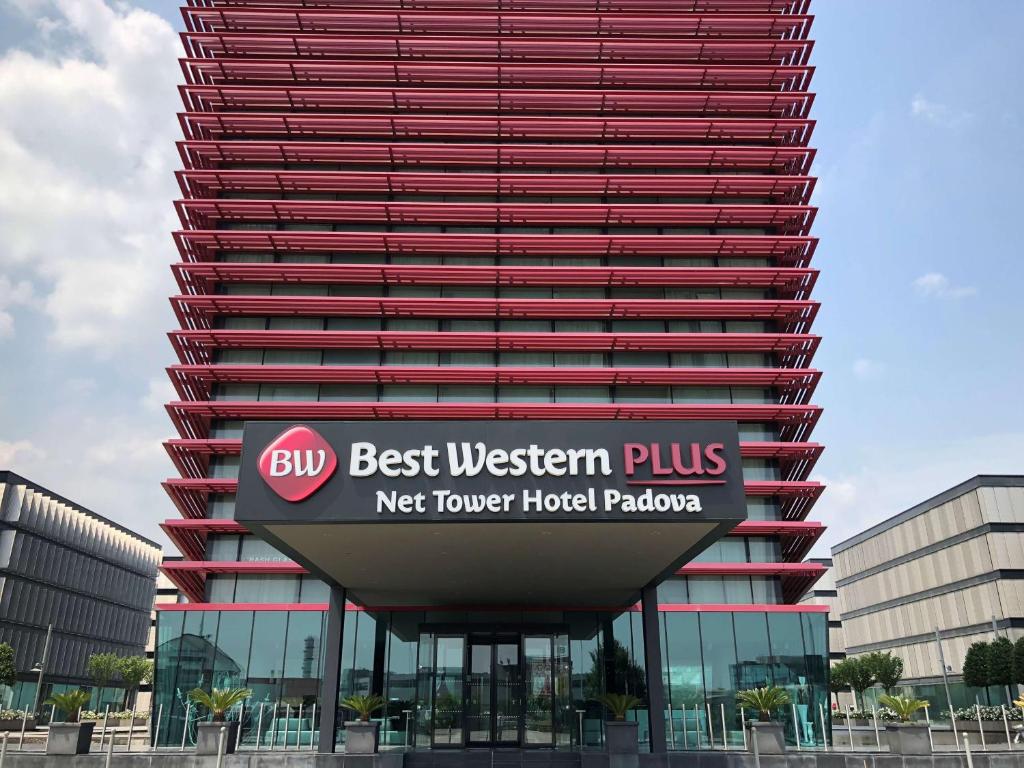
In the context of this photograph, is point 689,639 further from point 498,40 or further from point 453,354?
point 498,40

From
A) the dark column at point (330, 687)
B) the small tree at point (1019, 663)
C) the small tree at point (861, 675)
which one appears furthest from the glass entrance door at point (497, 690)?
the small tree at point (861, 675)

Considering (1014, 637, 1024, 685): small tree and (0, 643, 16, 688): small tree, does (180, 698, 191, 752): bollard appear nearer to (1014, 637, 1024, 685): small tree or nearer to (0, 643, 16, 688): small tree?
(0, 643, 16, 688): small tree

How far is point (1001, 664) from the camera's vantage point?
4569 centimetres

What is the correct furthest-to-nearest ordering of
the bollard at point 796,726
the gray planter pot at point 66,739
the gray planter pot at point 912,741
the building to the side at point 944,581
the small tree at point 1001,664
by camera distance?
the building to the side at point 944,581, the small tree at point 1001,664, the bollard at point 796,726, the gray planter pot at point 912,741, the gray planter pot at point 66,739

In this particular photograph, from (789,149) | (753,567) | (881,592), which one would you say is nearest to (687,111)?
(789,149)

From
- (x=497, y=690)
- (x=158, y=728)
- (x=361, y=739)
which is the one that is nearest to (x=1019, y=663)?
(x=497, y=690)

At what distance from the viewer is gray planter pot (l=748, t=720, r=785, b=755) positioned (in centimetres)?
2278

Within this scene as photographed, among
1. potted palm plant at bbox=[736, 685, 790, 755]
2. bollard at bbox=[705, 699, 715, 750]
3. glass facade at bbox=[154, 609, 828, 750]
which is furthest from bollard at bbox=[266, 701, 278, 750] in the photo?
potted palm plant at bbox=[736, 685, 790, 755]

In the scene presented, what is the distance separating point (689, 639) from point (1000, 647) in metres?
24.1

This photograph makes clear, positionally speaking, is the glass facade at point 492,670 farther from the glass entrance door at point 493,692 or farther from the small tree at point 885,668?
the small tree at point 885,668

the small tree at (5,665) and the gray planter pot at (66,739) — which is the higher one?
the small tree at (5,665)

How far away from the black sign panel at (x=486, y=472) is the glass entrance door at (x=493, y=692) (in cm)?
1285

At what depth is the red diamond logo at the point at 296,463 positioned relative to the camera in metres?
19.2

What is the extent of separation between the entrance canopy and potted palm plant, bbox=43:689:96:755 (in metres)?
8.54
